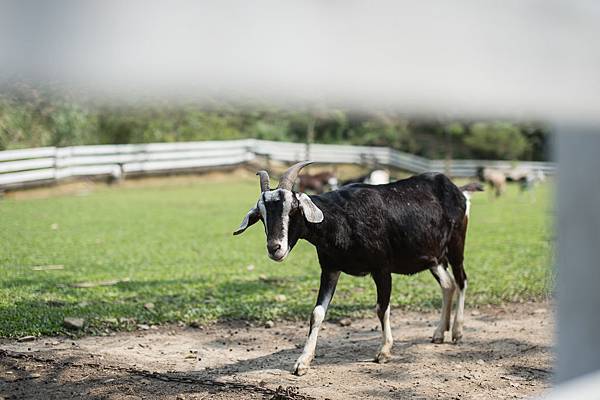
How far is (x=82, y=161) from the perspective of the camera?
23.0m

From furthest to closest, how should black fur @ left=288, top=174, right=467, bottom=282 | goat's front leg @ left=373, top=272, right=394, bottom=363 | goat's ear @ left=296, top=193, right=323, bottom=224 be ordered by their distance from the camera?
goat's front leg @ left=373, top=272, right=394, bottom=363, black fur @ left=288, top=174, right=467, bottom=282, goat's ear @ left=296, top=193, right=323, bottom=224

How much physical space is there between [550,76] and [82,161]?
899 inches

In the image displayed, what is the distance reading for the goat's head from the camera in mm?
5238

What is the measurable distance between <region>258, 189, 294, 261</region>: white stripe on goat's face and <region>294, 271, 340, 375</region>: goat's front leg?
663 mm

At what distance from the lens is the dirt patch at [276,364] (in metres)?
5.35

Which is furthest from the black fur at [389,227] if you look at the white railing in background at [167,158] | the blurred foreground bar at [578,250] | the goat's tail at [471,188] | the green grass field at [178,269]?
the white railing in background at [167,158]

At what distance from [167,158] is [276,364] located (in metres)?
20.1

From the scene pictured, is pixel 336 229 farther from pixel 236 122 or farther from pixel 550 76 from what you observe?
pixel 236 122

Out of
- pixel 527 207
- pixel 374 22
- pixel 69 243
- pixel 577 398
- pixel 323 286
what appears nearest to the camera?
pixel 374 22

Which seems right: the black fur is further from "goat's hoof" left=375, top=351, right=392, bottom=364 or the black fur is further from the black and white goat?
"goat's hoof" left=375, top=351, right=392, bottom=364

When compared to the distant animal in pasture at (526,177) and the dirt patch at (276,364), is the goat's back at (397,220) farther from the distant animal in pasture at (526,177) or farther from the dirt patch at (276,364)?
the distant animal in pasture at (526,177)

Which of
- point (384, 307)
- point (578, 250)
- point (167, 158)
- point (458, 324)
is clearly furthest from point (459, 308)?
point (167, 158)

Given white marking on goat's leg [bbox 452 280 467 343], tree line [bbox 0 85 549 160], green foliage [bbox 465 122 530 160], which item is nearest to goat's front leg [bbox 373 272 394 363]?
white marking on goat's leg [bbox 452 280 467 343]

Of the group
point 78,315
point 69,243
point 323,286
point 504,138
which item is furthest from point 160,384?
point 504,138
